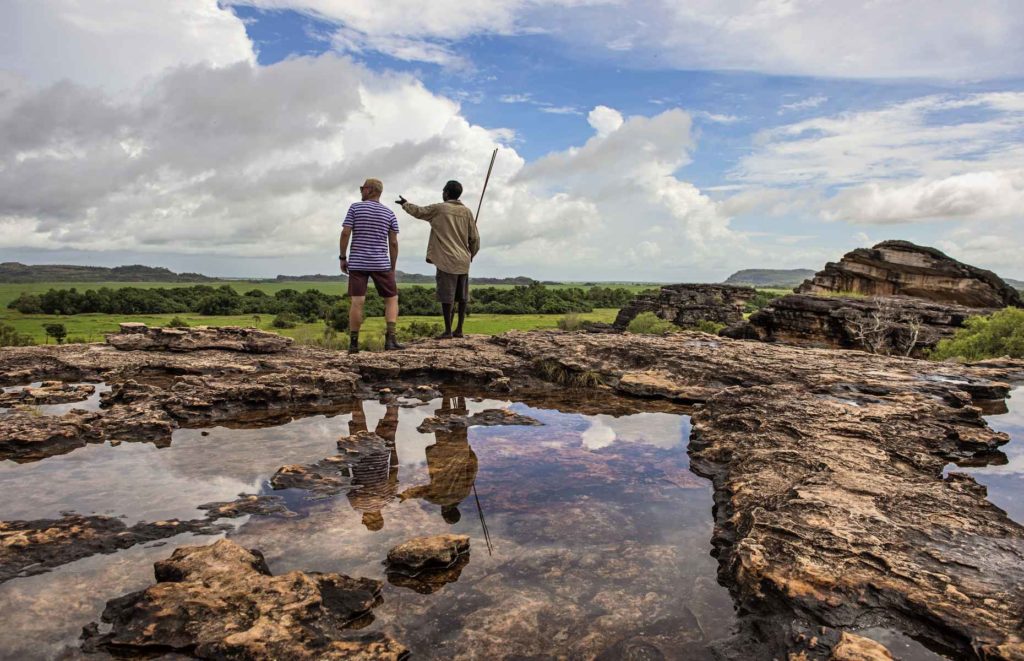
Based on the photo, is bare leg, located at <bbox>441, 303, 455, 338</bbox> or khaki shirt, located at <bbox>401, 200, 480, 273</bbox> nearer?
khaki shirt, located at <bbox>401, 200, 480, 273</bbox>

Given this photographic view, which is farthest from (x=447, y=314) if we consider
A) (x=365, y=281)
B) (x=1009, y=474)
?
(x=1009, y=474)

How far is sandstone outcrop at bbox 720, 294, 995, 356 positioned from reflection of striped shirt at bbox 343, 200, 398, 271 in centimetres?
1706

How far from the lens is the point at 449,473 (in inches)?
209

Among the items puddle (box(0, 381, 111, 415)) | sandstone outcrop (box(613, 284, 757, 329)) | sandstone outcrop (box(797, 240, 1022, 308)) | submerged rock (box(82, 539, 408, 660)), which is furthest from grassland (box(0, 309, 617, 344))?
sandstone outcrop (box(613, 284, 757, 329))

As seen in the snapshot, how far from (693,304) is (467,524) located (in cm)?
5810

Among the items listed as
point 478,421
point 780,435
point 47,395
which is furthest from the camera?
point 47,395

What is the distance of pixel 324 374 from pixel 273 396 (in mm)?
838

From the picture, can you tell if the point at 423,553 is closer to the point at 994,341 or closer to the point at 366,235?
the point at 366,235

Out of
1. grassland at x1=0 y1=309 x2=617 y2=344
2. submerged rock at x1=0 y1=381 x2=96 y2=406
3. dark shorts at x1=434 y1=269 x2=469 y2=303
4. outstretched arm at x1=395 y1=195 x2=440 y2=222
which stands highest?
outstretched arm at x1=395 y1=195 x2=440 y2=222

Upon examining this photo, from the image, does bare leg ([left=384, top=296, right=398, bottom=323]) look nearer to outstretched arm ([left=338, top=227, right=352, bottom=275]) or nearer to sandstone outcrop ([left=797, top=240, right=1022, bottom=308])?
outstretched arm ([left=338, top=227, right=352, bottom=275])

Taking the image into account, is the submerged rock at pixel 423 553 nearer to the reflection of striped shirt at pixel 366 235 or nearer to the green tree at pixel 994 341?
the reflection of striped shirt at pixel 366 235

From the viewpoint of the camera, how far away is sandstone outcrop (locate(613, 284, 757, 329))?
57.7 metres

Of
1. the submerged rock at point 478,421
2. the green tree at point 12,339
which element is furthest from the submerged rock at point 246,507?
the green tree at point 12,339

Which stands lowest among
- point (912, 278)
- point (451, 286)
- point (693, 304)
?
point (693, 304)
